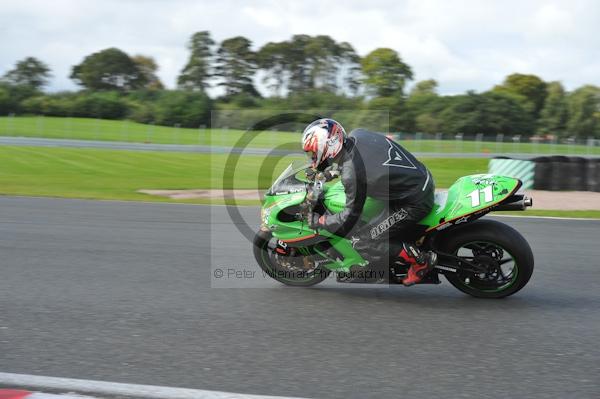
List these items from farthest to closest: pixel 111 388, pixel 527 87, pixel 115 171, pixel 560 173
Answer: pixel 527 87 → pixel 115 171 → pixel 560 173 → pixel 111 388

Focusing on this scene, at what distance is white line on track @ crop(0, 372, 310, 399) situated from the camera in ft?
11.9

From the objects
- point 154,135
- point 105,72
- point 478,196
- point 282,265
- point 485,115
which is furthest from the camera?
point 105,72

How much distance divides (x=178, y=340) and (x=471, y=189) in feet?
9.54

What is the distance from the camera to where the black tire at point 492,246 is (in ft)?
18.2

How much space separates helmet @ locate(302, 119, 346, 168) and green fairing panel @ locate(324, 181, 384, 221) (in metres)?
0.43

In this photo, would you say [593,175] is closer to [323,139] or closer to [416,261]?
[416,261]

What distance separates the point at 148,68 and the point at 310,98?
6571 centimetres

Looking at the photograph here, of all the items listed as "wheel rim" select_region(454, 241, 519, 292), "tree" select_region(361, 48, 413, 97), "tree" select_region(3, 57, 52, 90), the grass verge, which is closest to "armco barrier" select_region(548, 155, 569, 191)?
the grass verge

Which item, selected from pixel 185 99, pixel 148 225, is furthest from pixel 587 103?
pixel 148 225

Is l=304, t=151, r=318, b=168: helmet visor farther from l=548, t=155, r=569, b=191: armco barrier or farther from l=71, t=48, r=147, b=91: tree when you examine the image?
l=71, t=48, r=147, b=91: tree

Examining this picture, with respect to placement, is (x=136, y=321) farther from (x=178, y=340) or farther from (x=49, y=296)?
(x=49, y=296)

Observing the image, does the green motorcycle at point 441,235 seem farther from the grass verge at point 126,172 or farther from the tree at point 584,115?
the tree at point 584,115

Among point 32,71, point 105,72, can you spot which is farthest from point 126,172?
point 105,72

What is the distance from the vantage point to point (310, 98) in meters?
32.3
